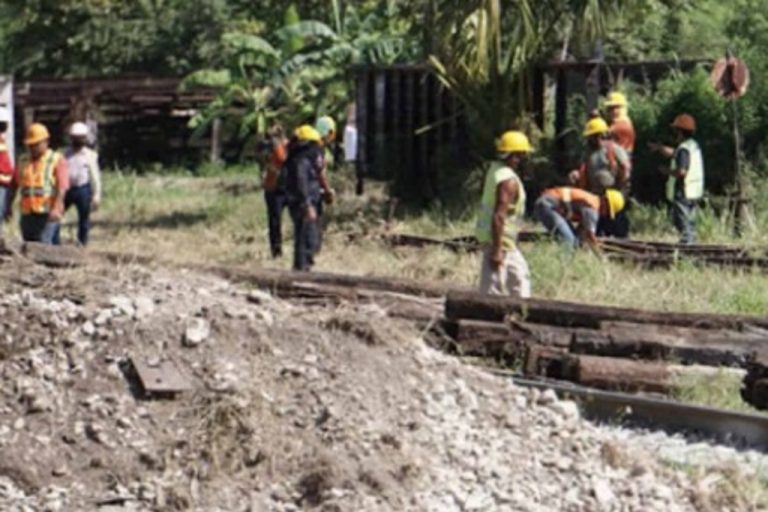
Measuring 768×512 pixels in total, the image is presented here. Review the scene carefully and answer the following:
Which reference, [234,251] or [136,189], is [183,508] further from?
[136,189]

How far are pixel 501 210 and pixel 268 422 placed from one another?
392cm

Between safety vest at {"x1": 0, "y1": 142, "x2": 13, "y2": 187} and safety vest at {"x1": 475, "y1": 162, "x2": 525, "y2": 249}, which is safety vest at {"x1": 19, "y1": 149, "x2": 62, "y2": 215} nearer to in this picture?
safety vest at {"x1": 0, "y1": 142, "x2": 13, "y2": 187}

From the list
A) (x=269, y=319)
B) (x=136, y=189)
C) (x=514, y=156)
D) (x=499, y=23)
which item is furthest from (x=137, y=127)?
(x=269, y=319)

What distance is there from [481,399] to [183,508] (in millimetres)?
1888

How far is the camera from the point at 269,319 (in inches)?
404

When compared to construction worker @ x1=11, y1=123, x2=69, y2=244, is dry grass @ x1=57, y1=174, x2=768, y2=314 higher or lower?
lower

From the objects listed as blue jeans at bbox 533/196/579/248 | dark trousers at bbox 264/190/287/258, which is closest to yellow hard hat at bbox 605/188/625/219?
blue jeans at bbox 533/196/579/248

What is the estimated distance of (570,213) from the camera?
17.2 metres

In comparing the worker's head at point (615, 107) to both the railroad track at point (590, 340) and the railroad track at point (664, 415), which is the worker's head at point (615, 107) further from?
the railroad track at point (664, 415)

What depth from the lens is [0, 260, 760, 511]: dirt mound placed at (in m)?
9.01

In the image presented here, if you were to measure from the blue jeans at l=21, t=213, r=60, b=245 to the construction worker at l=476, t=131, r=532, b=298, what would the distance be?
457cm

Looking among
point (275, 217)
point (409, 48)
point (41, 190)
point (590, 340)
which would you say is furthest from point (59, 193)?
point (409, 48)

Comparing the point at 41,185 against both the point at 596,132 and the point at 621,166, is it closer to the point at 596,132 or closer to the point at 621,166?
the point at 596,132

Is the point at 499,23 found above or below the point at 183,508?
above
